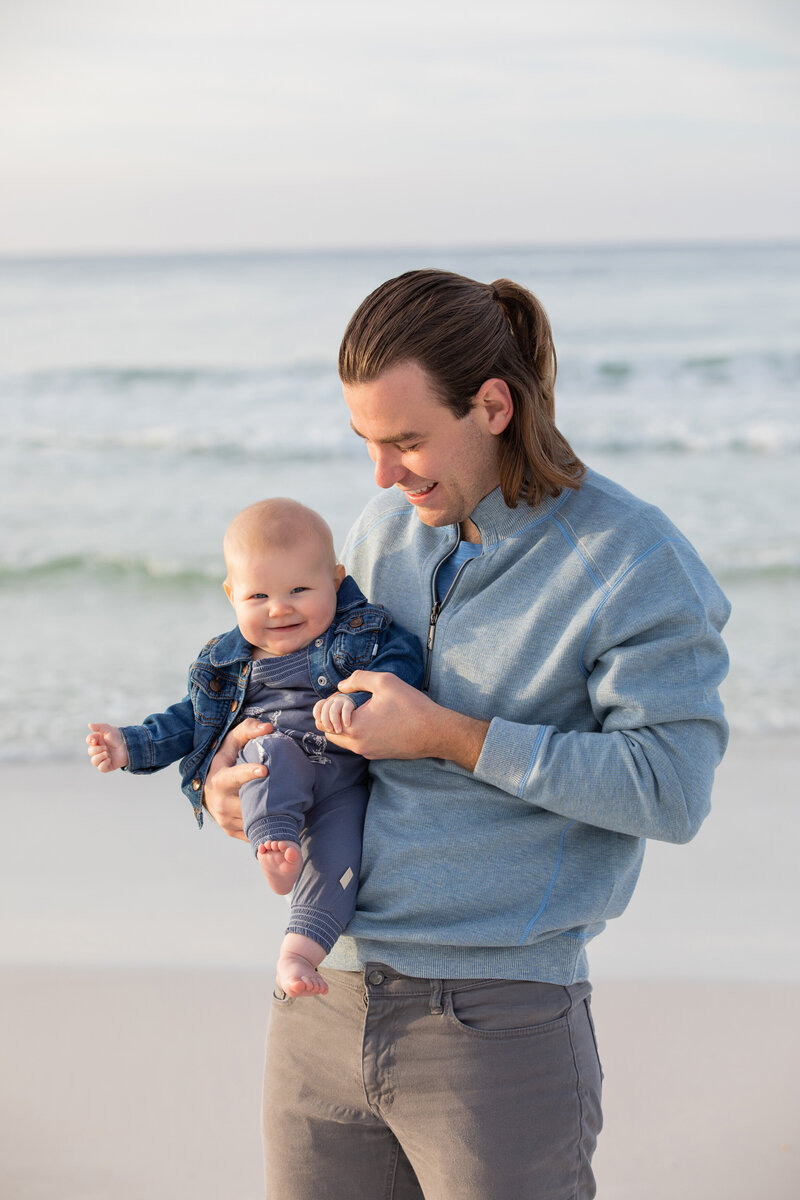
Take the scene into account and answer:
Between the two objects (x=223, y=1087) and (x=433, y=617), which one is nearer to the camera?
(x=433, y=617)

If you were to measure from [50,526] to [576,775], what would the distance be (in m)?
8.19

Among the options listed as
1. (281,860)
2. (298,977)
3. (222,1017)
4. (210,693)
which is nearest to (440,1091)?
(298,977)

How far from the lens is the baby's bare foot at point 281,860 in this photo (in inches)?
65.7

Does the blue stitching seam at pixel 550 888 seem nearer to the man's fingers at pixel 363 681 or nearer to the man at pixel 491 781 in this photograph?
the man at pixel 491 781

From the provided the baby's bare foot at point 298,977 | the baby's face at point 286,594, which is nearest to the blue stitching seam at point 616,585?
the baby's face at point 286,594

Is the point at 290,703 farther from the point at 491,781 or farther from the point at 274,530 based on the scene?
the point at 491,781

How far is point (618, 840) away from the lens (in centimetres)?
163

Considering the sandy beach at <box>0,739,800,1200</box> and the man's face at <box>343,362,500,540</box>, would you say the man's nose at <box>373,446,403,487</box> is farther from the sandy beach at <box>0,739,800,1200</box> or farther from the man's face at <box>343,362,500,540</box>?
the sandy beach at <box>0,739,800,1200</box>

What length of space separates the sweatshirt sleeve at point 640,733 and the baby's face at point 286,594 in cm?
47

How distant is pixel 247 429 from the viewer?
36.2ft

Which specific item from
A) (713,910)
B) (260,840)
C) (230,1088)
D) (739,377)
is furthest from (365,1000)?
(739,377)

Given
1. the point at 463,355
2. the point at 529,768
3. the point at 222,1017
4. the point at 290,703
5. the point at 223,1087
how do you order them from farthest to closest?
1. the point at 222,1017
2. the point at 223,1087
3. the point at 290,703
4. the point at 463,355
5. the point at 529,768

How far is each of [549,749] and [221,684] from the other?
0.69m

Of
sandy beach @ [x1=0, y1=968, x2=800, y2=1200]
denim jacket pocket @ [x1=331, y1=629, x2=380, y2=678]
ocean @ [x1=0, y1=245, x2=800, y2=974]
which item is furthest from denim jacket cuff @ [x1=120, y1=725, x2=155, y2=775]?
ocean @ [x1=0, y1=245, x2=800, y2=974]
